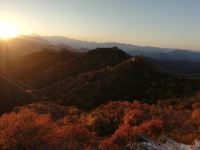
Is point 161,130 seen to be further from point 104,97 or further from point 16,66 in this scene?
point 16,66

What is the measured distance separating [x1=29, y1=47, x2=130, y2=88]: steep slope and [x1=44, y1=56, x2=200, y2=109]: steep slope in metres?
13.1

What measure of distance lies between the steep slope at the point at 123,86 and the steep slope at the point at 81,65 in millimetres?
13101

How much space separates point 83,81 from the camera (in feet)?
169

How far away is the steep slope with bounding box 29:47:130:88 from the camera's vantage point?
224 feet

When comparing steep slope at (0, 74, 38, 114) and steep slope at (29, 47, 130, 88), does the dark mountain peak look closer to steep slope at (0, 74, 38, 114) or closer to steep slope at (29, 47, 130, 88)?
steep slope at (29, 47, 130, 88)

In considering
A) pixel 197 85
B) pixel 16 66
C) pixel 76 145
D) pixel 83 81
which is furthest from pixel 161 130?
pixel 16 66

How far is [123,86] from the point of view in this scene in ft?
155

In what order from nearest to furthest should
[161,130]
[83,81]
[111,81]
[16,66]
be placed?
[161,130]
[111,81]
[83,81]
[16,66]

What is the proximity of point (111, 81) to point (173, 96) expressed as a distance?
32.6 ft

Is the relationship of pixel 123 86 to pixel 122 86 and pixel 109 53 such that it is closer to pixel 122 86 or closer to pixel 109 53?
pixel 122 86

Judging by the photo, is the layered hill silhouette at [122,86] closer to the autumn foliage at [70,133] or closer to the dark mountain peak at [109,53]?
the dark mountain peak at [109,53]

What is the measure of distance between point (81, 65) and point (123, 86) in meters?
28.6

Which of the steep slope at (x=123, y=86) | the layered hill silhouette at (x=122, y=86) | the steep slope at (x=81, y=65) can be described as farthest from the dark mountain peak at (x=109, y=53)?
the steep slope at (x=123, y=86)

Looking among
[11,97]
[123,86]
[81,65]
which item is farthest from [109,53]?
[11,97]
